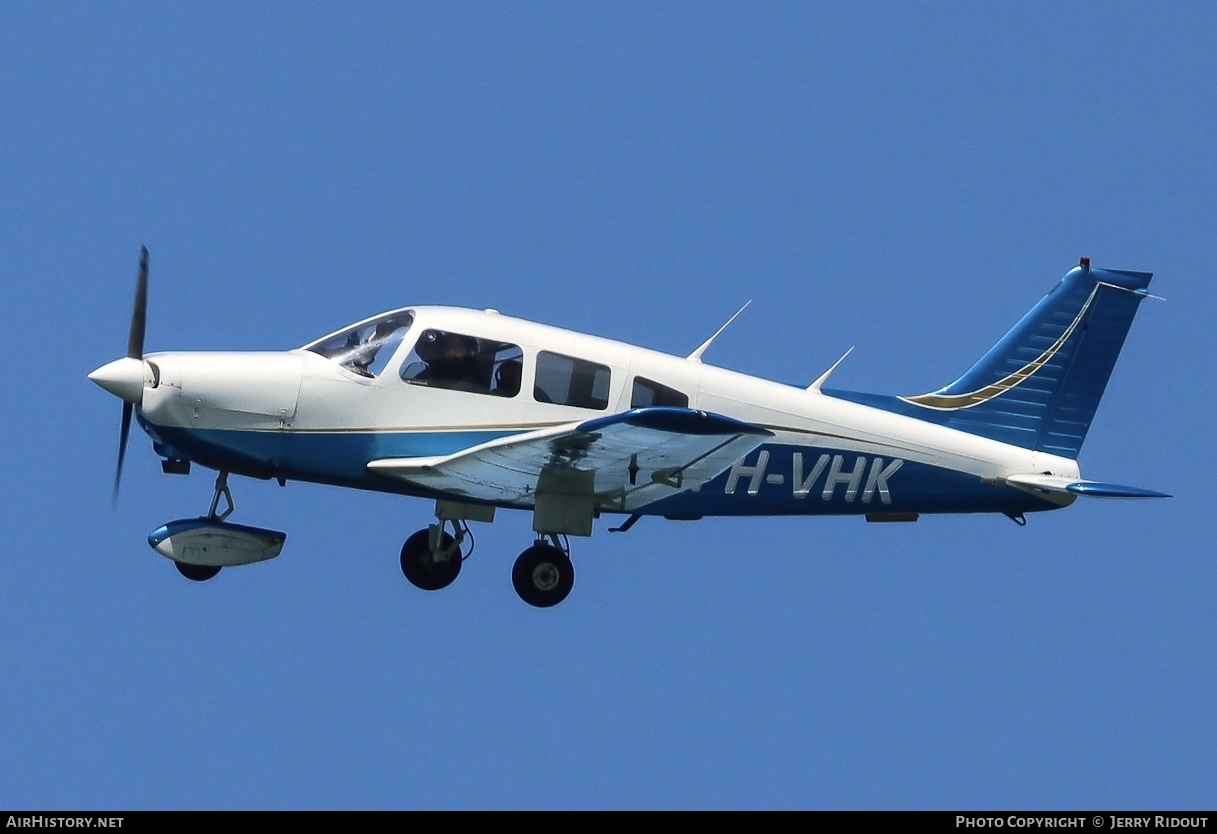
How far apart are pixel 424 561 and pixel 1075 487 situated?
18.5 feet

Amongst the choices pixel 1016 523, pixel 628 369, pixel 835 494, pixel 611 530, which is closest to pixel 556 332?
pixel 628 369

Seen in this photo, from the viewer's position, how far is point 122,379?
15.3 m

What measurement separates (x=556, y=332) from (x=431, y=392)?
46.4 inches

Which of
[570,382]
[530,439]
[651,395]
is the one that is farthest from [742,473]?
[530,439]

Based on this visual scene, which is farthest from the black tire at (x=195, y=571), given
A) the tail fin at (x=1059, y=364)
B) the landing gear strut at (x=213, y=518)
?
the tail fin at (x=1059, y=364)

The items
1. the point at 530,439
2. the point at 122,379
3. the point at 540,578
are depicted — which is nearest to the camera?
the point at 530,439

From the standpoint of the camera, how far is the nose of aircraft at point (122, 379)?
15273 mm

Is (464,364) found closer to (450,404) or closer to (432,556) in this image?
(450,404)

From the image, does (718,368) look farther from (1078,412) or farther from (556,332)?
(1078,412)

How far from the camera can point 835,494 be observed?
17078 millimetres

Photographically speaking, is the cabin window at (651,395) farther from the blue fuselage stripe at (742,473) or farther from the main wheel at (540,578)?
the main wheel at (540,578)

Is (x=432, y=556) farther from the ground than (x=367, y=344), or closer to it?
closer to it

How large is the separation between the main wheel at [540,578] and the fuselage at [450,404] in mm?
981

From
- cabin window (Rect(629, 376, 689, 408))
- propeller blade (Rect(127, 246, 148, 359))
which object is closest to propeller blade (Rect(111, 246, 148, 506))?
propeller blade (Rect(127, 246, 148, 359))
